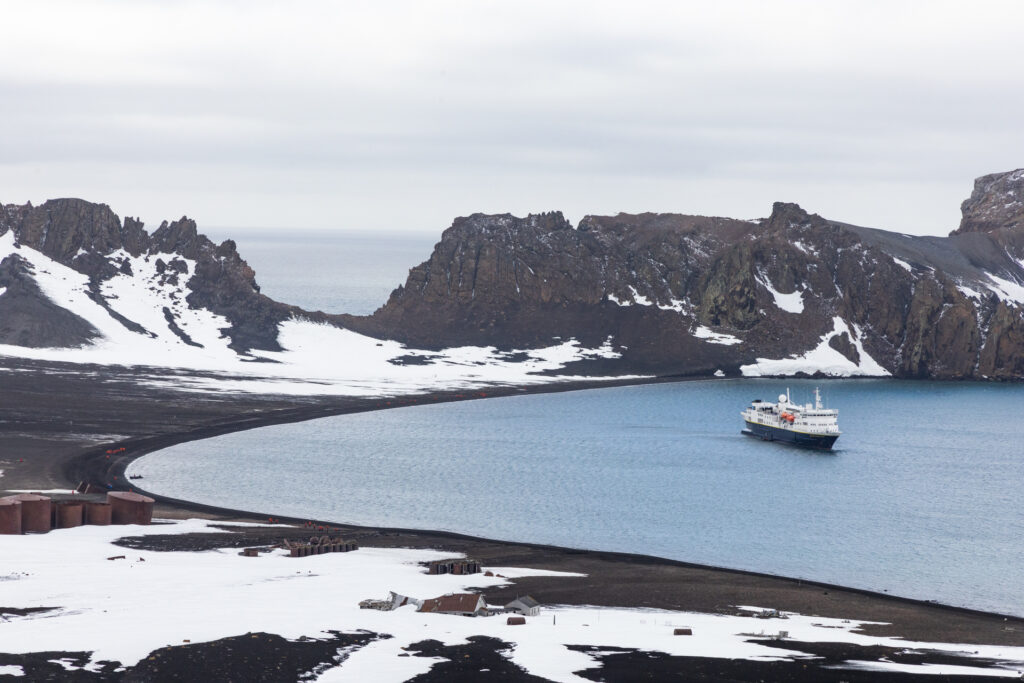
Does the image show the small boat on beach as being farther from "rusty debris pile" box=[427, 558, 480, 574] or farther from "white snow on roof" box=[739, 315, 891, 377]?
"rusty debris pile" box=[427, 558, 480, 574]

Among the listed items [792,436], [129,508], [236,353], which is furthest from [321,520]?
[236,353]

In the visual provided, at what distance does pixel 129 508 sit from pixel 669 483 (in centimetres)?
4397

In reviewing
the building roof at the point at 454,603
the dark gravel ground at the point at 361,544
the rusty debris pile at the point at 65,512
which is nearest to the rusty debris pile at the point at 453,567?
the dark gravel ground at the point at 361,544

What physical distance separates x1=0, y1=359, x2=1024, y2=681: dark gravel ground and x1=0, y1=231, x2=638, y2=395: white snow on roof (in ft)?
68.2

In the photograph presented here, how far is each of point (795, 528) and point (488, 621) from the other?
129 feet

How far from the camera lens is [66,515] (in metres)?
67.4

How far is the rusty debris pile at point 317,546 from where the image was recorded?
6319 centimetres

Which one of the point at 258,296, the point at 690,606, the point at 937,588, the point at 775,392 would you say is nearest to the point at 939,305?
the point at 775,392

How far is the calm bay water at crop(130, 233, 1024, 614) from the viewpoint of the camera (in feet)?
245

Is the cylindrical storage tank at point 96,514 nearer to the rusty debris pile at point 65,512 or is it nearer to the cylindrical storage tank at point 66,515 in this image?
the rusty debris pile at point 65,512

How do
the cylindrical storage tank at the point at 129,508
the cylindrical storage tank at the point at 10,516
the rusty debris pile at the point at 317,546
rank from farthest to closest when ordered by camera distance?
the cylindrical storage tank at the point at 129,508 → the cylindrical storage tank at the point at 10,516 → the rusty debris pile at the point at 317,546

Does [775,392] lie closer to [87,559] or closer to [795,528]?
[795,528]

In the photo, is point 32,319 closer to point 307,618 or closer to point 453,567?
point 453,567

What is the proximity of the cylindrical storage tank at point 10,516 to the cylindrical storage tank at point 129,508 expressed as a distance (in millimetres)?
6733
